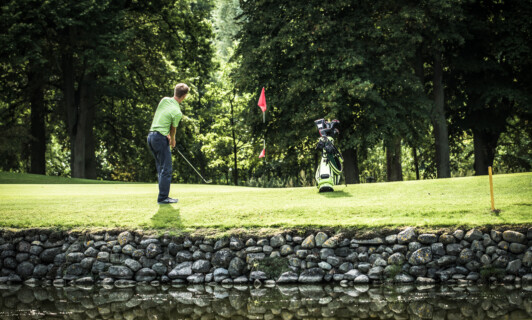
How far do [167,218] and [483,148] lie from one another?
17.8 meters

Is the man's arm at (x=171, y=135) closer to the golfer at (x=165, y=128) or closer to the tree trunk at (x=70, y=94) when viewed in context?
the golfer at (x=165, y=128)

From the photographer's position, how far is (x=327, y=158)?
13.0 m

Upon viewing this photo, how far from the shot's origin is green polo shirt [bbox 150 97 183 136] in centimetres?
1116

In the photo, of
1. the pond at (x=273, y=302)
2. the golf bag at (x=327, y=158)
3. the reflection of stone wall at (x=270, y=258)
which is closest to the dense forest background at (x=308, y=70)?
the golf bag at (x=327, y=158)

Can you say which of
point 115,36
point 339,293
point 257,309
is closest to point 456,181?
point 339,293

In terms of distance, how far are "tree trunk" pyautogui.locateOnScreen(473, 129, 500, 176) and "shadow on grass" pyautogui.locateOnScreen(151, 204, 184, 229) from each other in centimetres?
1619

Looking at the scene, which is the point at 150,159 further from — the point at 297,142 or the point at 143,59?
the point at 297,142

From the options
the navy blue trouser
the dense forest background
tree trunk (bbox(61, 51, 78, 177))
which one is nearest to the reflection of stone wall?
the navy blue trouser

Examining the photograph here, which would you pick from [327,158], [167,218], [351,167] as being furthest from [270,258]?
[351,167]

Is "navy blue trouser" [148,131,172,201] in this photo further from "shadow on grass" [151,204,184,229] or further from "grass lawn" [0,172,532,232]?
"grass lawn" [0,172,532,232]

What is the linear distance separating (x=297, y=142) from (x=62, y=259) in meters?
13.0

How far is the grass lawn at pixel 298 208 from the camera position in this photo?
33.2 feet

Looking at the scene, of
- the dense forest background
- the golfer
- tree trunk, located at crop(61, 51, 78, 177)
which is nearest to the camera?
the golfer

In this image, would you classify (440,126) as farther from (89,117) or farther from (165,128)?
(89,117)
